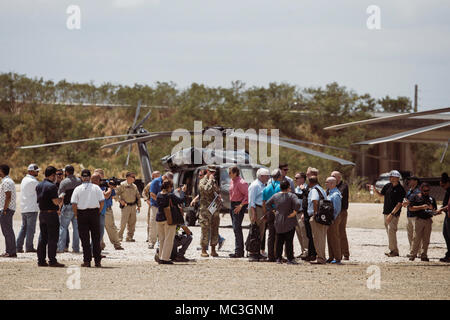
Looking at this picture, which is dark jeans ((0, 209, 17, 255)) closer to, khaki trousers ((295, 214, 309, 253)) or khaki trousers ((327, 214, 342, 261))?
khaki trousers ((295, 214, 309, 253))

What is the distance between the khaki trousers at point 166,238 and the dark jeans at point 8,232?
302 cm

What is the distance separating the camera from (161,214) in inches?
483

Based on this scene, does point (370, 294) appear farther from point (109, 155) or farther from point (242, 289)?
point (109, 155)

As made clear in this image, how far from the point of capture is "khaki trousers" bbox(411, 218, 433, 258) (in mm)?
13602

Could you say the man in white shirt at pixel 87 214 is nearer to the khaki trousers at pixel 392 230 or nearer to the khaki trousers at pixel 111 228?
the khaki trousers at pixel 111 228

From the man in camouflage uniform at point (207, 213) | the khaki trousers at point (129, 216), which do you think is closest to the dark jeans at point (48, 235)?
the man in camouflage uniform at point (207, 213)

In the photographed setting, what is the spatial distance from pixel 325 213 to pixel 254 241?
5.25 ft

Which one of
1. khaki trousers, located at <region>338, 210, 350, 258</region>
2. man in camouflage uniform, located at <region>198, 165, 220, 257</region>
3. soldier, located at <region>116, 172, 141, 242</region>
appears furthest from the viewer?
soldier, located at <region>116, 172, 141, 242</region>

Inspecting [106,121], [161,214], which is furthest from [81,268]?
[106,121]

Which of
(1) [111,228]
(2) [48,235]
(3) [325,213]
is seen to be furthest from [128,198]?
(3) [325,213]

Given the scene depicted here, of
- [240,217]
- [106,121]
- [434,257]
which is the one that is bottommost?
[434,257]

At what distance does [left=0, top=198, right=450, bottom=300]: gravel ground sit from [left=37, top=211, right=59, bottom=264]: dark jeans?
0.34 m

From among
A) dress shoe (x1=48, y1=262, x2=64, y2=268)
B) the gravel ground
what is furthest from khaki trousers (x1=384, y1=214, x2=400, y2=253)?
dress shoe (x1=48, y1=262, x2=64, y2=268)
